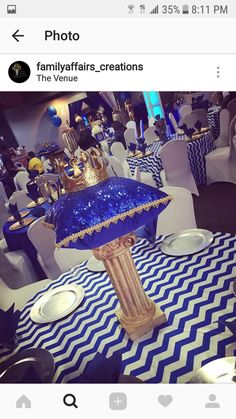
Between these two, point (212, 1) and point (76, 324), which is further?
point (76, 324)

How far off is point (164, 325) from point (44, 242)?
139cm

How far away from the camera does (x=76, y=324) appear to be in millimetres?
1047

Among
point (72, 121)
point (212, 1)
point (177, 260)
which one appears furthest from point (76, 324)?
point (72, 121)

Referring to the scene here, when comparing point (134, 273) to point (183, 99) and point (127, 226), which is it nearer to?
point (127, 226)

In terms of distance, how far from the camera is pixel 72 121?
11852 mm

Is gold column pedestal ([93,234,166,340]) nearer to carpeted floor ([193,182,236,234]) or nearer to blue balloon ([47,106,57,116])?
carpeted floor ([193,182,236,234])

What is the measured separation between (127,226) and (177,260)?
18.5 inches
